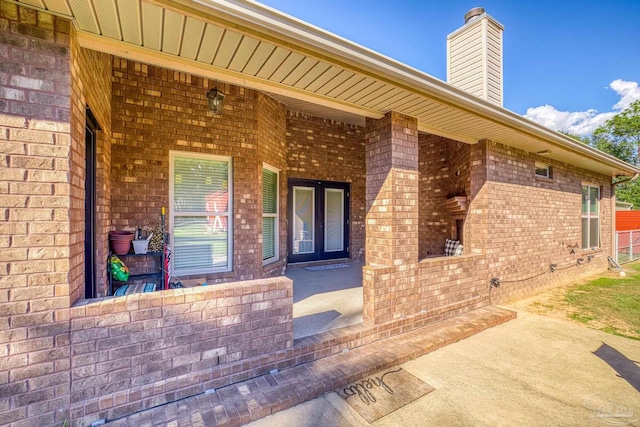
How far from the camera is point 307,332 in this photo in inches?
117

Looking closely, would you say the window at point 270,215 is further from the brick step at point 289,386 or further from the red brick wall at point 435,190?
the red brick wall at point 435,190

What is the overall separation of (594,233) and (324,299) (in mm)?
8385

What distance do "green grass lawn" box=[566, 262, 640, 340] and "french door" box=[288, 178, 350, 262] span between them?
4.56 metres

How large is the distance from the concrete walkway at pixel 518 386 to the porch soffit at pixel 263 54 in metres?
2.68

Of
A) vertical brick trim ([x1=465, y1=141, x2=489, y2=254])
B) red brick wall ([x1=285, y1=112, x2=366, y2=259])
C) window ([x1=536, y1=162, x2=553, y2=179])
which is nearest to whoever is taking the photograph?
vertical brick trim ([x1=465, y1=141, x2=489, y2=254])

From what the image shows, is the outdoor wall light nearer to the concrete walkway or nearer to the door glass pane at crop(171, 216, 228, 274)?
the door glass pane at crop(171, 216, 228, 274)

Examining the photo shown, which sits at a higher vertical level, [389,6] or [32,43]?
[389,6]

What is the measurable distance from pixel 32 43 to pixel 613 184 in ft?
40.7

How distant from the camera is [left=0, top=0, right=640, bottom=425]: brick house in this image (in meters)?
1.68

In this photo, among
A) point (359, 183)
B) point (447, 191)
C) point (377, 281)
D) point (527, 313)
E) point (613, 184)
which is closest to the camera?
point (377, 281)

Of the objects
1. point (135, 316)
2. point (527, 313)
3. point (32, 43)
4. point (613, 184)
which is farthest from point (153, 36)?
point (613, 184)

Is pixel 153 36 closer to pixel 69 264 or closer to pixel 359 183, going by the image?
pixel 69 264

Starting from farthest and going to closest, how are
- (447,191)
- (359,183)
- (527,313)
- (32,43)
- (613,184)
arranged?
(613,184) < (359,183) < (447,191) < (527,313) < (32,43)

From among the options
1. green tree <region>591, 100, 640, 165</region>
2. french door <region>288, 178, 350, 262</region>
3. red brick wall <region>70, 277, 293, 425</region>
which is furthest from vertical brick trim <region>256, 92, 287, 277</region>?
green tree <region>591, 100, 640, 165</region>
